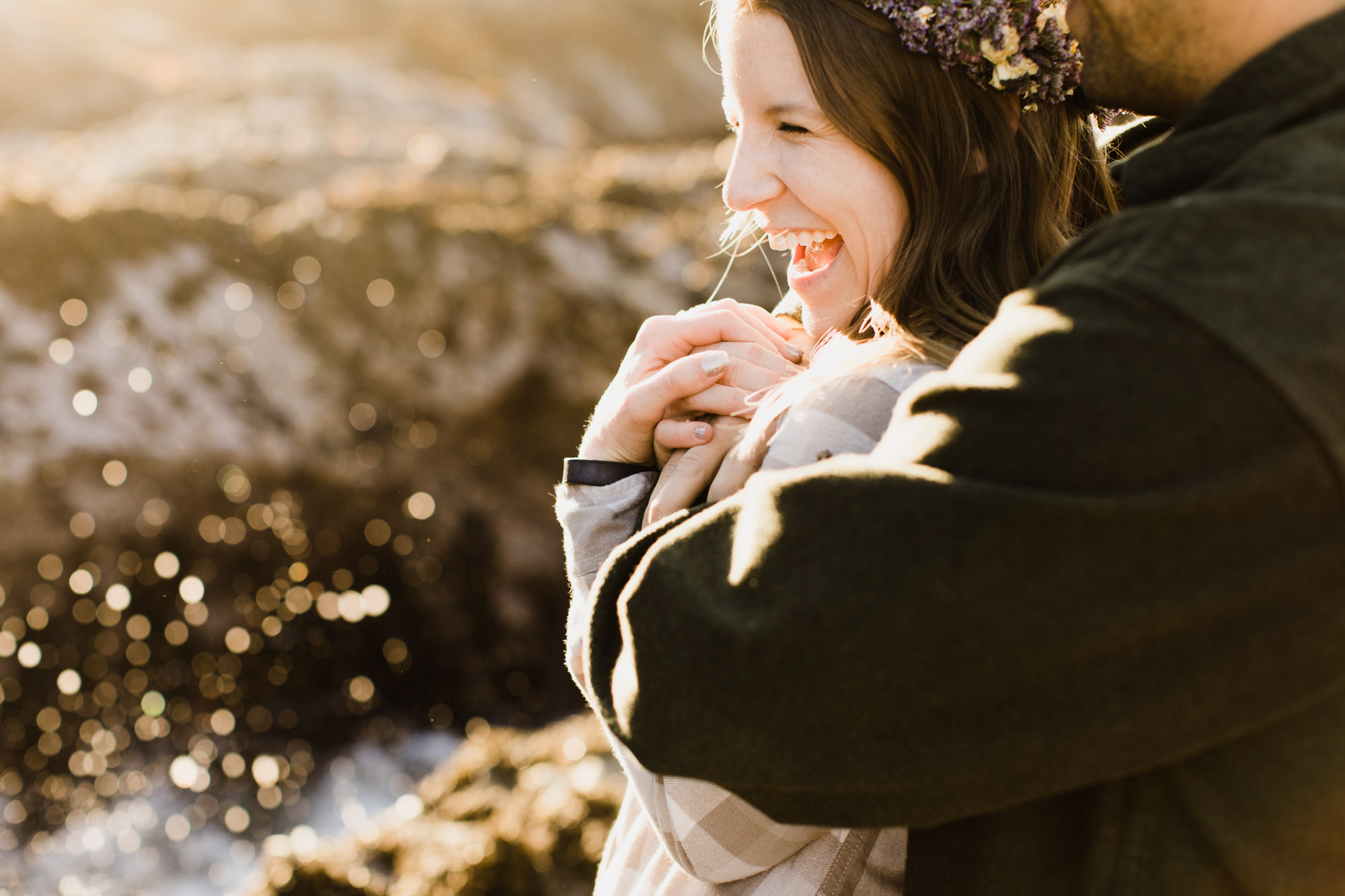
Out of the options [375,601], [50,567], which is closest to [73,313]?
[50,567]

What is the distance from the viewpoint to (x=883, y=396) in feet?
4.60

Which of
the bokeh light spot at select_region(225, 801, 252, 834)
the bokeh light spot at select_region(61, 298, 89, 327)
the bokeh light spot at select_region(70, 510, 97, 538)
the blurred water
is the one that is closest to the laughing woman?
the blurred water

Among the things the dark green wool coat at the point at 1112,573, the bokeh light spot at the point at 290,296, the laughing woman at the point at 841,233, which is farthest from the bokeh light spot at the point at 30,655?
the dark green wool coat at the point at 1112,573

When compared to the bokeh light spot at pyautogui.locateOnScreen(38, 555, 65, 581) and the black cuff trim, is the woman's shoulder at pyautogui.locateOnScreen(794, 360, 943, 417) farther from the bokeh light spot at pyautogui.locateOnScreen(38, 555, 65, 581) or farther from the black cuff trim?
the bokeh light spot at pyautogui.locateOnScreen(38, 555, 65, 581)

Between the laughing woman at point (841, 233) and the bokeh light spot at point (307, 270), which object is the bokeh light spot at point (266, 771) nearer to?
the bokeh light spot at point (307, 270)

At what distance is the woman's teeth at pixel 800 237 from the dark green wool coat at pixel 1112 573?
76 centimetres

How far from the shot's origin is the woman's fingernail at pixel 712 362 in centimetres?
168

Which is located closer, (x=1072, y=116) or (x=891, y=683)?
(x=891, y=683)

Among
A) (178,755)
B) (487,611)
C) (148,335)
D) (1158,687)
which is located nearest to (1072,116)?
(1158,687)

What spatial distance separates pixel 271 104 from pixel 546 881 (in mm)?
22548

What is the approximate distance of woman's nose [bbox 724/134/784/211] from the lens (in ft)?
5.65

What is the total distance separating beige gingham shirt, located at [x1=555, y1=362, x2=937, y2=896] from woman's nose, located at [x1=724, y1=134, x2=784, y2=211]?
1.59 ft

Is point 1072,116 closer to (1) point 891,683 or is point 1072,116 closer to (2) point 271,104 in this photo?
(1) point 891,683

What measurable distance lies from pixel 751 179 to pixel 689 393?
0.42m
